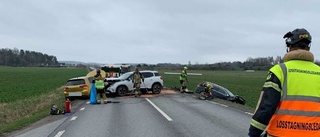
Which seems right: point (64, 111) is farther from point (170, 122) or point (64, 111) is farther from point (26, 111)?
point (170, 122)

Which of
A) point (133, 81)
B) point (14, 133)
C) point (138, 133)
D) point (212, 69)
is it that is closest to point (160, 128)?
point (138, 133)

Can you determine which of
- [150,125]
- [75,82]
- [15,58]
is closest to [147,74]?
[75,82]

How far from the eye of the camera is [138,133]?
28.5ft

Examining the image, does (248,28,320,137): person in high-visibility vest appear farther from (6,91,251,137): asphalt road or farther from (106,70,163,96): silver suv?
(106,70,163,96): silver suv

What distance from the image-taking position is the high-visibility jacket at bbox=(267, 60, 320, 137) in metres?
2.90

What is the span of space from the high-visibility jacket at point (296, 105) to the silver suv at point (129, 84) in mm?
18663

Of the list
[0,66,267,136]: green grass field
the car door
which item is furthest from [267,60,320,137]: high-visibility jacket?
the car door

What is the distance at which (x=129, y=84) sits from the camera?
21719 mm

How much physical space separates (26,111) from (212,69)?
10898 centimetres

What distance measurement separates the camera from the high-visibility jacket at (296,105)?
9.51 feet

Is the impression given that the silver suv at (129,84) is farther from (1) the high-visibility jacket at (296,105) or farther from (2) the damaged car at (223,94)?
(1) the high-visibility jacket at (296,105)

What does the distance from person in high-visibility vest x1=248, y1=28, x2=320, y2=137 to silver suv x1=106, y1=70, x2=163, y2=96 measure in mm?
18628

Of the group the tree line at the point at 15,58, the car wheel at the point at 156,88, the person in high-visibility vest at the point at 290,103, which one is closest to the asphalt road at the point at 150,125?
the person in high-visibility vest at the point at 290,103

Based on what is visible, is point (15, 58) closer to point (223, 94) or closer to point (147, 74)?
point (147, 74)
